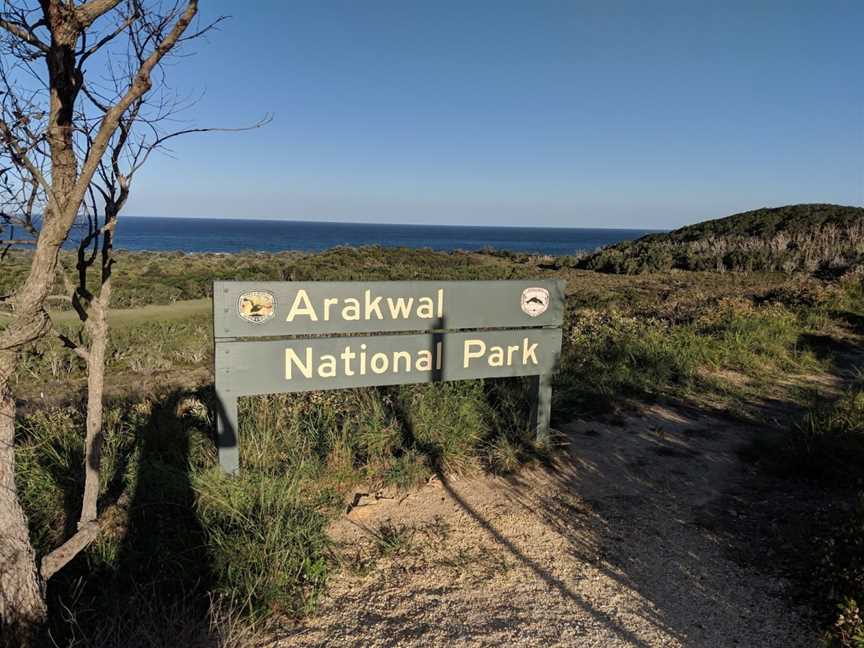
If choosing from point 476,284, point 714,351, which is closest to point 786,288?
point 714,351

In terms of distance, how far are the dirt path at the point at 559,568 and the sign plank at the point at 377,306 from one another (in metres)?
1.18

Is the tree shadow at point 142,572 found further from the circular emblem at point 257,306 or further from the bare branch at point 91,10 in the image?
the bare branch at point 91,10

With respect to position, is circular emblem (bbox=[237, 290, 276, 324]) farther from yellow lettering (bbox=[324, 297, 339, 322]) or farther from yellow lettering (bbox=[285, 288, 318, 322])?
yellow lettering (bbox=[324, 297, 339, 322])

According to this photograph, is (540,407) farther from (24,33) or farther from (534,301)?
(24,33)

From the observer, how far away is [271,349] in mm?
3934

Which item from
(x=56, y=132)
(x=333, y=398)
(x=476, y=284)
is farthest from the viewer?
(x=333, y=398)

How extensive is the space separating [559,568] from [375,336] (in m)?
1.96

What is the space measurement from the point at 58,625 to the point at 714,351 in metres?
7.33

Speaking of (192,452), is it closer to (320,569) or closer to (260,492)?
(260,492)

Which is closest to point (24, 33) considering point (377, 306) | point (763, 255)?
point (377, 306)

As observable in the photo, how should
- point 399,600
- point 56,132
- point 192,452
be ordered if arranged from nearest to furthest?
point 56,132
point 399,600
point 192,452

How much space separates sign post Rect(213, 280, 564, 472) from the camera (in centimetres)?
383

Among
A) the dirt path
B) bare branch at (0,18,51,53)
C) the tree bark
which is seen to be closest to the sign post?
the dirt path

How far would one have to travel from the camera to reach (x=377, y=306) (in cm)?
428
